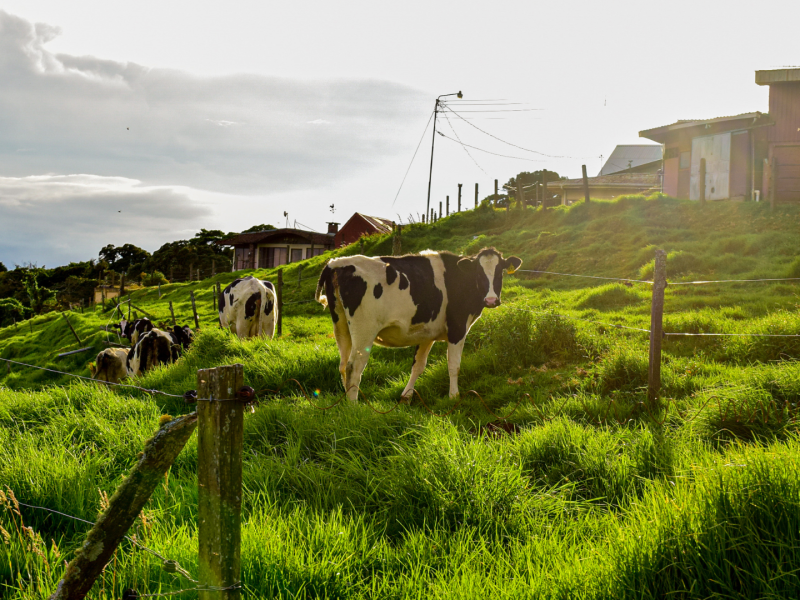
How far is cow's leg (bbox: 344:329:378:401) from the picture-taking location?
7.45 m

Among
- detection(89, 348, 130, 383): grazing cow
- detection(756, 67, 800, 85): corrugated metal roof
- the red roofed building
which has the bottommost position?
detection(89, 348, 130, 383): grazing cow

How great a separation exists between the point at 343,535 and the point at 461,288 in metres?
5.63

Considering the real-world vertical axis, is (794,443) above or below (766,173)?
below

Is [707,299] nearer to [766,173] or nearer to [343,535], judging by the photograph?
[343,535]

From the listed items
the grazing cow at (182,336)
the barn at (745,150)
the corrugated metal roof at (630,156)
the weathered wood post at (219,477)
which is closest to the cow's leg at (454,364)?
the weathered wood post at (219,477)

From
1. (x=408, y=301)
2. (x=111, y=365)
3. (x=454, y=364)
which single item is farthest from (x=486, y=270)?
(x=111, y=365)

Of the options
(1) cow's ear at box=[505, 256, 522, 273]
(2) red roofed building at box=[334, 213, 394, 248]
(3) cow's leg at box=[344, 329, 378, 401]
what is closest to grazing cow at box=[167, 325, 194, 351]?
(3) cow's leg at box=[344, 329, 378, 401]

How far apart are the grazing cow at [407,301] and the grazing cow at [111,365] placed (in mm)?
7551

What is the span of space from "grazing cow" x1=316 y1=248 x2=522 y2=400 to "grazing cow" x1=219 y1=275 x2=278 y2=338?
15.5 feet

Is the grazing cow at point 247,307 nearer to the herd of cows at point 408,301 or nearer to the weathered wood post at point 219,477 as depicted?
the herd of cows at point 408,301

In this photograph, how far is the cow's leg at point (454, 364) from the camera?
25.2ft

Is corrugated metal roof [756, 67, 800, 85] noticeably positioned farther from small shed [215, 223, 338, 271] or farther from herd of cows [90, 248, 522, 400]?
small shed [215, 223, 338, 271]

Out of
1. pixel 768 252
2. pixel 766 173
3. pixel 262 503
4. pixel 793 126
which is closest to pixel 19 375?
pixel 262 503

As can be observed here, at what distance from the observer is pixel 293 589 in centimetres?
271
